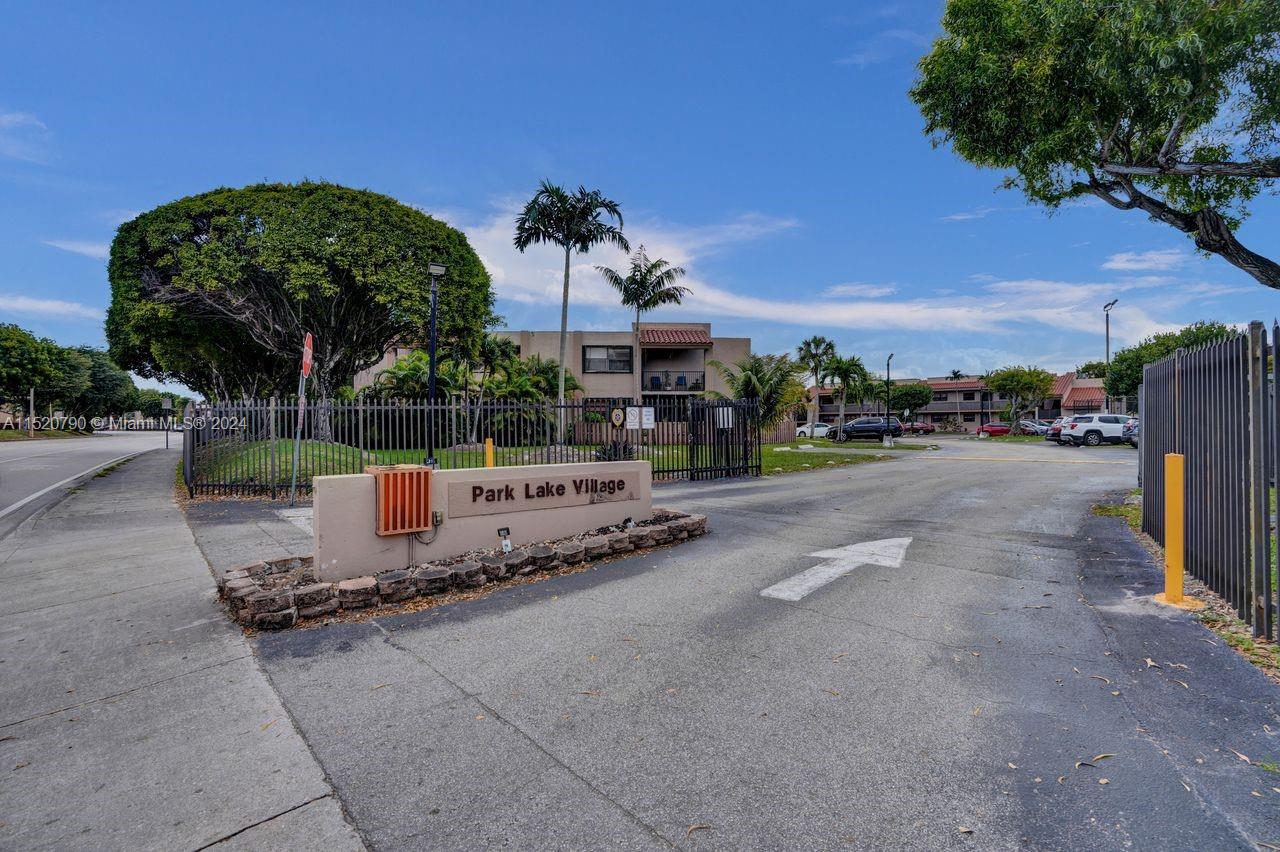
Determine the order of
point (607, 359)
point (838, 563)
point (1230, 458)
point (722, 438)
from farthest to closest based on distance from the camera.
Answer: point (607, 359)
point (722, 438)
point (838, 563)
point (1230, 458)

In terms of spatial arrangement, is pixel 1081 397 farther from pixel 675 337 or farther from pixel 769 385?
pixel 769 385

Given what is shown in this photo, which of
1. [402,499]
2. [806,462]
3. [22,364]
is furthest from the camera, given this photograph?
[22,364]

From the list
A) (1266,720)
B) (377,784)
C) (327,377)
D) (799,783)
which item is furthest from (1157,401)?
(327,377)

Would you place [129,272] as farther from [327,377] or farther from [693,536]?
[693,536]

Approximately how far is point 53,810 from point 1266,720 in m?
6.16

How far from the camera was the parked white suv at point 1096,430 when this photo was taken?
31188mm

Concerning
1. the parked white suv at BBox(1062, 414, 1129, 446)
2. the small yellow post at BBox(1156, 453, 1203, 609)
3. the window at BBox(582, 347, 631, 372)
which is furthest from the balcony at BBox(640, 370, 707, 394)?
the small yellow post at BBox(1156, 453, 1203, 609)

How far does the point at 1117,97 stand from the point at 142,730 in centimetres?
1655

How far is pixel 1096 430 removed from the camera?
31.7 metres

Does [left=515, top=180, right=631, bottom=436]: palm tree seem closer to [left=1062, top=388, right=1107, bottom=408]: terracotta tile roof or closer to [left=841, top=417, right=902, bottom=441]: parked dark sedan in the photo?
[left=841, top=417, right=902, bottom=441]: parked dark sedan

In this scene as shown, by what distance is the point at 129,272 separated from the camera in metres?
24.0

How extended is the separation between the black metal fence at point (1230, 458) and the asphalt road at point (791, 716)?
0.62 metres

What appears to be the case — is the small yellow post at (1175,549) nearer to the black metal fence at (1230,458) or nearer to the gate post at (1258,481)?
the black metal fence at (1230,458)

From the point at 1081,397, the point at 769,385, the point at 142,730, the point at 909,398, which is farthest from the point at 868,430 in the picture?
the point at 142,730
